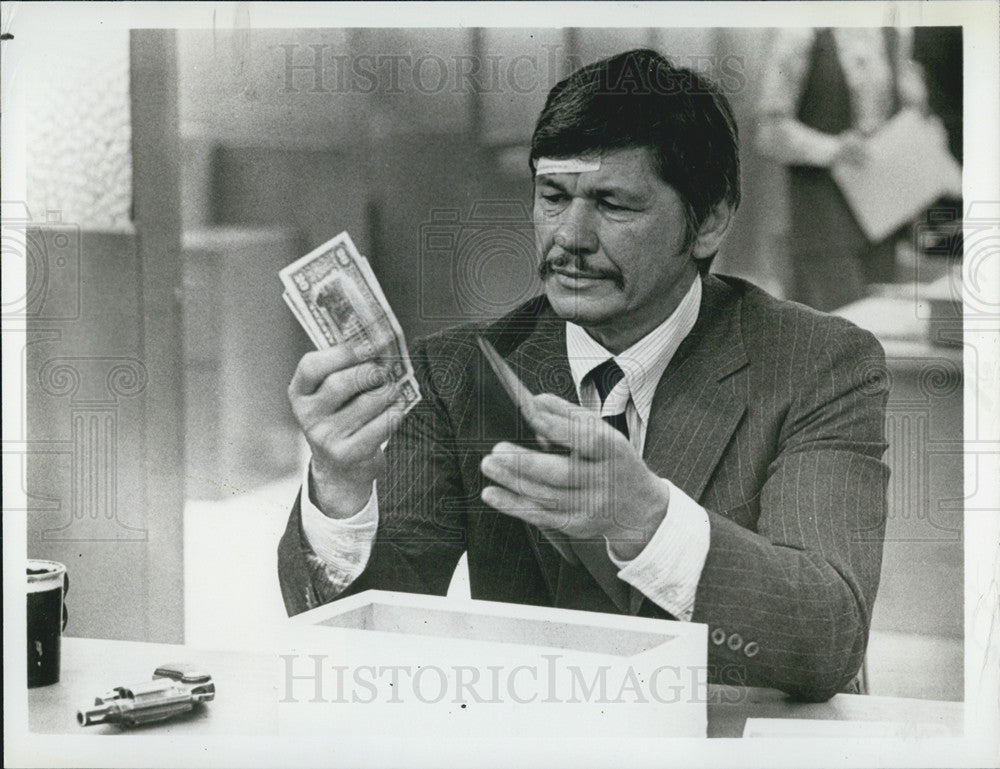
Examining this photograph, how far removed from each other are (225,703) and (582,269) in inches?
66.5

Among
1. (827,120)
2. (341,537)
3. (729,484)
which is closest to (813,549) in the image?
(729,484)

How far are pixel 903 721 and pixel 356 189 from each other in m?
2.29

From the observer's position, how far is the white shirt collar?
337 cm

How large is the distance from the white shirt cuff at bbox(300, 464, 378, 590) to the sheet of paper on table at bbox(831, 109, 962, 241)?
5.51ft

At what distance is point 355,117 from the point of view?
11.1ft

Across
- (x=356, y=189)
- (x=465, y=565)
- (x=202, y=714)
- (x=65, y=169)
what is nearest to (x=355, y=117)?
(x=356, y=189)

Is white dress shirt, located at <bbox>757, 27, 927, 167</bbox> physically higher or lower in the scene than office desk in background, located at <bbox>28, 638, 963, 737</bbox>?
higher

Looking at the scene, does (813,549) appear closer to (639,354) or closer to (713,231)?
(639,354)

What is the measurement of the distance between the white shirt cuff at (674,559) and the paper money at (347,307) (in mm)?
812

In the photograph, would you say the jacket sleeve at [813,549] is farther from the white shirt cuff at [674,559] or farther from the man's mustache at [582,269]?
the man's mustache at [582,269]

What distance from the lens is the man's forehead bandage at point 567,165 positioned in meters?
3.32

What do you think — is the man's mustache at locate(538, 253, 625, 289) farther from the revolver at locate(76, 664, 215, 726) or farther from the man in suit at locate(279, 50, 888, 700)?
the revolver at locate(76, 664, 215, 726)

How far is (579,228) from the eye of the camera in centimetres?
334

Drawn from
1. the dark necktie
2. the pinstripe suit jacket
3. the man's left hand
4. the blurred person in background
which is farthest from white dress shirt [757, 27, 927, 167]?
the man's left hand
